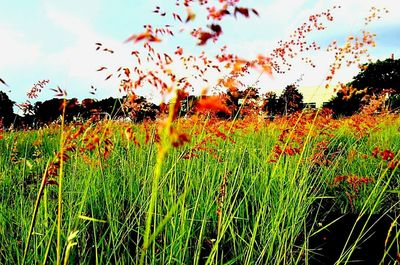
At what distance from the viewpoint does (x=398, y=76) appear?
3725 cm

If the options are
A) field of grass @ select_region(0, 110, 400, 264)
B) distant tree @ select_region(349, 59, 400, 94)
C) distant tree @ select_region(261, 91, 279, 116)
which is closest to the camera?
field of grass @ select_region(0, 110, 400, 264)

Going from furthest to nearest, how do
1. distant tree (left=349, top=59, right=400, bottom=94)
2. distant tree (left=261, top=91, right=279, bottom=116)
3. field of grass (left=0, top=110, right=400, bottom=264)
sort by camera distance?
distant tree (left=349, top=59, right=400, bottom=94) → distant tree (left=261, top=91, right=279, bottom=116) → field of grass (left=0, top=110, right=400, bottom=264)

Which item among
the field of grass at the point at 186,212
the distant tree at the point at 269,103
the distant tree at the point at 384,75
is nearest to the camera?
the field of grass at the point at 186,212

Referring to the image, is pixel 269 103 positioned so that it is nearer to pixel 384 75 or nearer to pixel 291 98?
pixel 291 98

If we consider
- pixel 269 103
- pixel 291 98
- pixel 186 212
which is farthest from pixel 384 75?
pixel 186 212

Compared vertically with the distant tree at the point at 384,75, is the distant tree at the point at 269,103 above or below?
below

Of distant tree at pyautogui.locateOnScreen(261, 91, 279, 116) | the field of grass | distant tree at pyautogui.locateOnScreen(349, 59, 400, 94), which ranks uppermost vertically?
distant tree at pyautogui.locateOnScreen(349, 59, 400, 94)

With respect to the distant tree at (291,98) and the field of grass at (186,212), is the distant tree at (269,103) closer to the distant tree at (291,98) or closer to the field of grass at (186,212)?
the distant tree at (291,98)

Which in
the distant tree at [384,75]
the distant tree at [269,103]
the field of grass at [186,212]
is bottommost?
the field of grass at [186,212]

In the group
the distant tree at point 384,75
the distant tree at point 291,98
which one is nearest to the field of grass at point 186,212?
the distant tree at point 291,98

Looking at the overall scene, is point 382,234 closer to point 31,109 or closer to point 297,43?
point 297,43

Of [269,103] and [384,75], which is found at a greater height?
[384,75]

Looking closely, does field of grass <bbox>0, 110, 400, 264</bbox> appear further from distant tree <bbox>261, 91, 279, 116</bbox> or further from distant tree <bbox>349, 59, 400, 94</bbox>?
distant tree <bbox>349, 59, 400, 94</bbox>

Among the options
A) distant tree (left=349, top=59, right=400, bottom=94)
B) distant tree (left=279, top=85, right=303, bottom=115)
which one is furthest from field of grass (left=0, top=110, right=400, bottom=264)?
distant tree (left=349, top=59, right=400, bottom=94)
